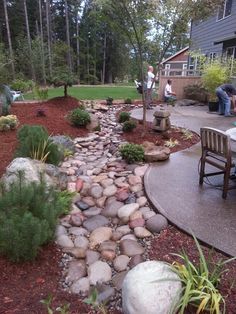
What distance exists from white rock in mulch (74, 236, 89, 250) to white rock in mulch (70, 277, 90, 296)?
1.72 feet

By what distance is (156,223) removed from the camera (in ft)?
11.8

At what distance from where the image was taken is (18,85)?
18500 mm

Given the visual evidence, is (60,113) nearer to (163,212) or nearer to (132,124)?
(132,124)

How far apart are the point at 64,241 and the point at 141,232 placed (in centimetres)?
84

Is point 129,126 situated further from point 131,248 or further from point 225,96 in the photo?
point 225,96

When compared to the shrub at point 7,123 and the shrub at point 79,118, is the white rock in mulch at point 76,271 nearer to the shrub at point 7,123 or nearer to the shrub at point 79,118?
the shrub at point 7,123

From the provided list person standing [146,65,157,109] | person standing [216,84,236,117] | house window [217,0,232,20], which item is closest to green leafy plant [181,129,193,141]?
person standing [146,65,157,109]

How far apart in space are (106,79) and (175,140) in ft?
123

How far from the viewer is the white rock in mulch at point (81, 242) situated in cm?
333

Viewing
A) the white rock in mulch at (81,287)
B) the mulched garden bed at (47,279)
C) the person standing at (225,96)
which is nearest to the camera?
the mulched garden bed at (47,279)

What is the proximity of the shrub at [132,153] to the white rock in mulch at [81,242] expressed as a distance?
2293 millimetres

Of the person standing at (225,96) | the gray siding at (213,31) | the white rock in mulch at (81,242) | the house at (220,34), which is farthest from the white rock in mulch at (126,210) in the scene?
the gray siding at (213,31)

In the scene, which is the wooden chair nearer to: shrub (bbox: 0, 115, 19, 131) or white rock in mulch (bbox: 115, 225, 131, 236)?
white rock in mulch (bbox: 115, 225, 131, 236)

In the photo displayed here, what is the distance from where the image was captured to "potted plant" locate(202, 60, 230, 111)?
12062mm
